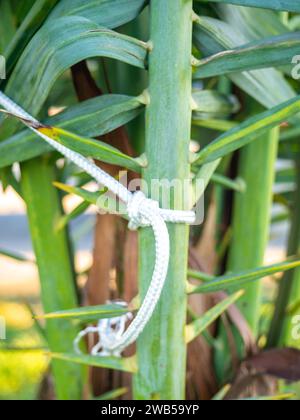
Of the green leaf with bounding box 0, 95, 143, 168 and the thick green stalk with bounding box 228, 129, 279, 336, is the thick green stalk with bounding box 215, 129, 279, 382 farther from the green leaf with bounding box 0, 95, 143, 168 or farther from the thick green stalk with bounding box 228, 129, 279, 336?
the green leaf with bounding box 0, 95, 143, 168

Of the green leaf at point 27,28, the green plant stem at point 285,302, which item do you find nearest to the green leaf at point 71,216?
the green leaf at point 27,28

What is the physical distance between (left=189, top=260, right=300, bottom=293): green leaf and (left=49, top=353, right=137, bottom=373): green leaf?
0.07 m

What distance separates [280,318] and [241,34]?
11.5 inches

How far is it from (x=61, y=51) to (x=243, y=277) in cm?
16

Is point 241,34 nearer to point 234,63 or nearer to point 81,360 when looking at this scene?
point 234,63

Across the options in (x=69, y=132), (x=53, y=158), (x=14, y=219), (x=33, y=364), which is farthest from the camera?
(x=14, y=219)

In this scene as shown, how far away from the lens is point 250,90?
406 mm

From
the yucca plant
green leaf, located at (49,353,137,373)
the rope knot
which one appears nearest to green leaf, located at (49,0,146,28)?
the yucca plant

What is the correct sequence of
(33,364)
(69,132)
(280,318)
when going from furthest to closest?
(33,364)
(280,318)
(69,132)

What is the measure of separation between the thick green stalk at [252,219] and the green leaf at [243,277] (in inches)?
6.1

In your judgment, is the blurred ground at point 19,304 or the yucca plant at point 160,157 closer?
the yucca plant at point 160,157

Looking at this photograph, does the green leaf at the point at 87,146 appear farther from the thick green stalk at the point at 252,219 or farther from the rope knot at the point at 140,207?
the thick green stalk at the point at 252,219

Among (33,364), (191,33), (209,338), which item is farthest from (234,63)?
(33,364)

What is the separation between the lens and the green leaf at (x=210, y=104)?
0.39m
